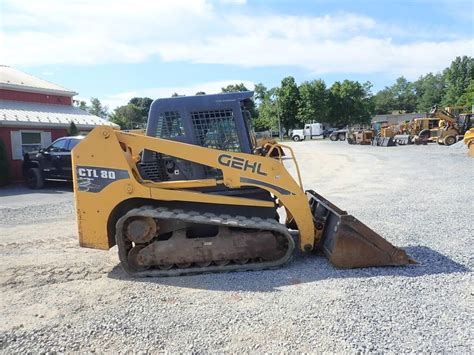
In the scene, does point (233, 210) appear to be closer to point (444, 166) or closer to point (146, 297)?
point (146, 297)

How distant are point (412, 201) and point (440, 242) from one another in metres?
3.72

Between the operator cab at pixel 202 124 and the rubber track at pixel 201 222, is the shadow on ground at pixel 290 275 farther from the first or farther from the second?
the operator cab at pixel 202 124

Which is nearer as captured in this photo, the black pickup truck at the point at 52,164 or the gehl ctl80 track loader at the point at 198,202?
the gehl ctl80 track loader at the point at 198,202

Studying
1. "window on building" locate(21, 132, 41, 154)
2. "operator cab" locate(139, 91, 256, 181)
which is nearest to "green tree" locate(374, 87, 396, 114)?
"window on building" locate(21, 132, 41, 154)

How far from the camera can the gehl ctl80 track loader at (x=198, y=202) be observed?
5.19 m

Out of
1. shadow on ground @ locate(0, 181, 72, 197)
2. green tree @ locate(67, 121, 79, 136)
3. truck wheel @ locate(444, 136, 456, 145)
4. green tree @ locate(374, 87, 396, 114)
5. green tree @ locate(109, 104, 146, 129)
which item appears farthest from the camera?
green tree @ locate(374, 87, 396, 114)

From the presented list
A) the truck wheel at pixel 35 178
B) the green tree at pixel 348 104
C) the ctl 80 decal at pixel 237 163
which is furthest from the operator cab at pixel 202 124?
the green tree at pixel 348 104

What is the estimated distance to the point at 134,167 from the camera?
5500mm

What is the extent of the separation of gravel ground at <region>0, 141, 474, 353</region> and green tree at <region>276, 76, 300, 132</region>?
200 feet

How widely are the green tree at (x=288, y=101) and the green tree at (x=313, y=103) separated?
115 cm

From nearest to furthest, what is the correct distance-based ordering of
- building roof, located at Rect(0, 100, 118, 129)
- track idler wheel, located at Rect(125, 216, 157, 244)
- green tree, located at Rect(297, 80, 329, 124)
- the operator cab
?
track idler wheel, located at Rect(125, 216, 157, 244), the operator cab, building roof, located at Rect(0, 100, 118, 129), green tree, located at Rect(297, 80, 329, 124)

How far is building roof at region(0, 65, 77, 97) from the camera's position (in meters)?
20.3

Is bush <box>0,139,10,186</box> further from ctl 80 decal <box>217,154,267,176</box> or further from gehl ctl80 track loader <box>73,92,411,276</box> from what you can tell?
ctl 80 decal <box>217,154,267,176</box>

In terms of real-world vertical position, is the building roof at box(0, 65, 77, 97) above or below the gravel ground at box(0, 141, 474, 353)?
above
